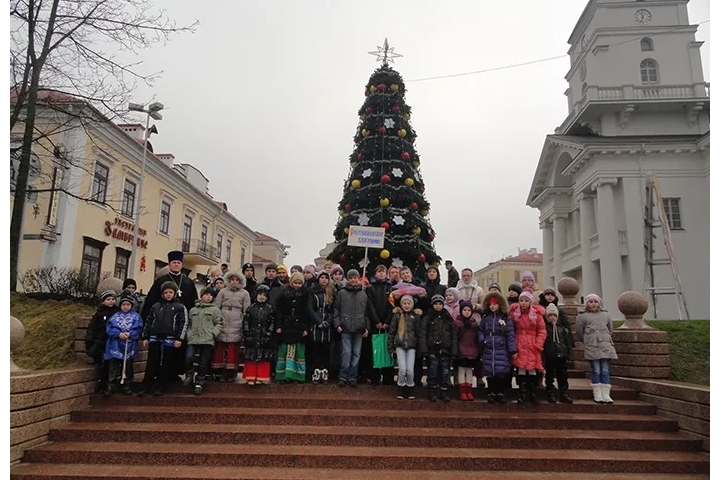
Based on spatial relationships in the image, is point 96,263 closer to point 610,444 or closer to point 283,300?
point 283,300

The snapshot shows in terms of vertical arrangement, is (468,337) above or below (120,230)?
below

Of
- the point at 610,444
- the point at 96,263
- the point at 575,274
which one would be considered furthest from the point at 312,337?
the point at 575,274

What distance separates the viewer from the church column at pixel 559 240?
97.3 feet

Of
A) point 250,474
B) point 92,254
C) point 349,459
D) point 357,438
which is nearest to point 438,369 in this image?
point 357,438

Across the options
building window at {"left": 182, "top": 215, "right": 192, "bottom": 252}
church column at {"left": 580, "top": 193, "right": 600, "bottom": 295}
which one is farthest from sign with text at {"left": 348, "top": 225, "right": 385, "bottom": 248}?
building window at {"left": 182, "top": 215, "right": 192, "bottom": 252}

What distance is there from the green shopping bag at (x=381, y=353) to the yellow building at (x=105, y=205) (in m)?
7.97

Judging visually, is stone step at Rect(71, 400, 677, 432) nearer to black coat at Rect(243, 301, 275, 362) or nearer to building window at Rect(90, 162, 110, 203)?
black coat at Rect(243, 301, 275, 362)

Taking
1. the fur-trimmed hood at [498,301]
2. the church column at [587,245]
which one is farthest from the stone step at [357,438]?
the church column at [587,245]

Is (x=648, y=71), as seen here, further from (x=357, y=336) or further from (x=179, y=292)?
(x=179, y=292)

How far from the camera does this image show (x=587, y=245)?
2494cm

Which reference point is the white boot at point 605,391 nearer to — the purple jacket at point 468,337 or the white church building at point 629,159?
the purple jacket at point 468,337

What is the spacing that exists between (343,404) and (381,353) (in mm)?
992

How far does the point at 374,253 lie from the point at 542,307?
15.7 feet

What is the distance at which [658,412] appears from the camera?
6527 millimetres
